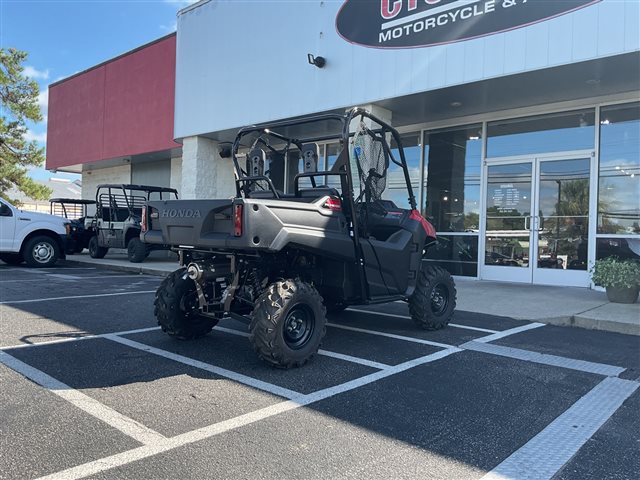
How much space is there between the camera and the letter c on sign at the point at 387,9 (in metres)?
9.51

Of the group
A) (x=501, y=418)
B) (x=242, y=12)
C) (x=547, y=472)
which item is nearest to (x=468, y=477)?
(x=547, y=472)

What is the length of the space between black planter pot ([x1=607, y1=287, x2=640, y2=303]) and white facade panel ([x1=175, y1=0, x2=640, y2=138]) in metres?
3.42

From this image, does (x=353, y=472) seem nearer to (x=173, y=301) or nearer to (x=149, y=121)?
(x=173, y=301)

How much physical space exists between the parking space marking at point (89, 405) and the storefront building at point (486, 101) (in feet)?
13.3

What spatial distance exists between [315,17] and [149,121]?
7.73 metres

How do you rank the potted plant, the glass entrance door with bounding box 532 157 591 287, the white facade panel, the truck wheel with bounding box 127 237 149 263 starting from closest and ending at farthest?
the potted plant < the white facade panel < the glass entrance door with bounding box 532 157 591 287 < the truck wheel with bounding box 127 237 149 263

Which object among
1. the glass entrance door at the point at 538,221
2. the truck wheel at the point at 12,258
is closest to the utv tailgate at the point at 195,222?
the glass entrance door at the point at 538,221

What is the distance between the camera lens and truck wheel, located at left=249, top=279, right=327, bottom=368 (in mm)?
4020

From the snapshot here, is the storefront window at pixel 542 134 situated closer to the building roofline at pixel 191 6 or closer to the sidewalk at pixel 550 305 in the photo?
the sidewalk at pixel 550 305

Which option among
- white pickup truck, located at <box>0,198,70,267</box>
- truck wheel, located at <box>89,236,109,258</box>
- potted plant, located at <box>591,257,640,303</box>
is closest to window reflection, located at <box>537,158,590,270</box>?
potted plant, located at <box>591,257,640,303</box>

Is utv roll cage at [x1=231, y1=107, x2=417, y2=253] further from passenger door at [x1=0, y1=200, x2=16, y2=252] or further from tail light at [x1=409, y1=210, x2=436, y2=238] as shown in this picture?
passenger door at [x1=0, y1=200, x2=16, y2=252]

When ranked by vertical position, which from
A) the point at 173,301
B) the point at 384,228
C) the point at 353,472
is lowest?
the point at 353,472

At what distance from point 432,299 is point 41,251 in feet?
34.7

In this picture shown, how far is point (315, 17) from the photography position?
35.8 ft
